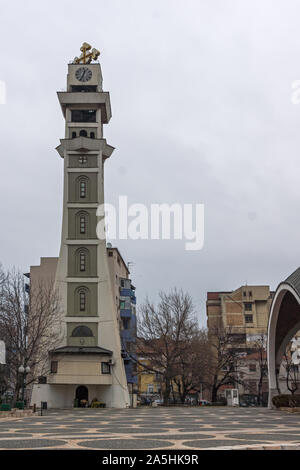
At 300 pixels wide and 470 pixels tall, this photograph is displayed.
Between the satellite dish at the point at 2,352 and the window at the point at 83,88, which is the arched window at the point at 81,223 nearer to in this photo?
the window at the point at 83,88

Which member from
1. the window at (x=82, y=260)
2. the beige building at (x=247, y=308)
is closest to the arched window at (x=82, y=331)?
the window at (x=82, y=260)

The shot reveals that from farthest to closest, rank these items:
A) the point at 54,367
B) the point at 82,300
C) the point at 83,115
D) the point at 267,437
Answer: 1. the point at 83,115
2. the point at 82,300
3. the point at 54,367
4. the point at 267,437

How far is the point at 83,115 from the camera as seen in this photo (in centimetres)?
6081

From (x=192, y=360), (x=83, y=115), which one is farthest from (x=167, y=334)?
(x=83, y=115)

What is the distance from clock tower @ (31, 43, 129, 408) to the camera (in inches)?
2035

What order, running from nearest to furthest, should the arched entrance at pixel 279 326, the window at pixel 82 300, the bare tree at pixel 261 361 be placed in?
the arched entrance at pixel 279 326, the window at pixel 82 300, the bare tree at pixel 261 361

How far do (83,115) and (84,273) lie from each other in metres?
18.6

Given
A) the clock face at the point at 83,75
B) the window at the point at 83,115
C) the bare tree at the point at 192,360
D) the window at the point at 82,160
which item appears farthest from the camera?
the clock face at the point at 83,75

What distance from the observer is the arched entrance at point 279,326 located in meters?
37.8

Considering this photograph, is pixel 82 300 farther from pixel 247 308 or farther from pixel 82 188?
pixel 247 308

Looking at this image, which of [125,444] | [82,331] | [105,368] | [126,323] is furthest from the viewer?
[126,323]

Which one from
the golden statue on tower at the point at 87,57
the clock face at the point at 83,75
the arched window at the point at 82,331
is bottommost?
the arched window at the point at 82,331
